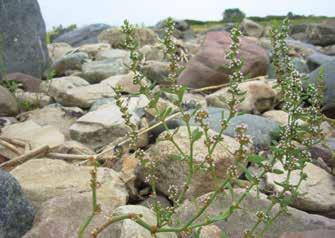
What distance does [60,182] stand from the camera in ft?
11.1

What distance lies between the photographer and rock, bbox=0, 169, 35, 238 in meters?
2.70

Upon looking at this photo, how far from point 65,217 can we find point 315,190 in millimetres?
1439

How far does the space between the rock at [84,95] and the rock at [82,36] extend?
9.55 metres

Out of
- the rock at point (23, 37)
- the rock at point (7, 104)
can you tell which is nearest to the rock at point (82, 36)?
the rock at point (23, 37)

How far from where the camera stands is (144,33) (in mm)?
11688

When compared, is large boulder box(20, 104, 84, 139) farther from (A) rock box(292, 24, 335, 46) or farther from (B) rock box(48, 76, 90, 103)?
(A) rock box(292, 24, 335, 46)

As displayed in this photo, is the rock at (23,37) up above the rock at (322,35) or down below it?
above

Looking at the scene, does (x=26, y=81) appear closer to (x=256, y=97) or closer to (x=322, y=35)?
(x=256, y=97)

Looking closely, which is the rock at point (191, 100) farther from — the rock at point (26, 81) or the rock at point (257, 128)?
the rock at point (26, 81)

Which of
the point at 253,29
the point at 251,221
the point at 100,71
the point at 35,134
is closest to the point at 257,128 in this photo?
the point at 251,221

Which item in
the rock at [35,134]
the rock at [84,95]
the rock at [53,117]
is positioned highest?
the rock at [35,134]

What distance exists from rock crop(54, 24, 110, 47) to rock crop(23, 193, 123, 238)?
1266cm

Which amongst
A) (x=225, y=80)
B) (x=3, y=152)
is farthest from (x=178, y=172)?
(x=225, y=80)

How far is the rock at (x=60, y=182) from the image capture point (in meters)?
3.25
